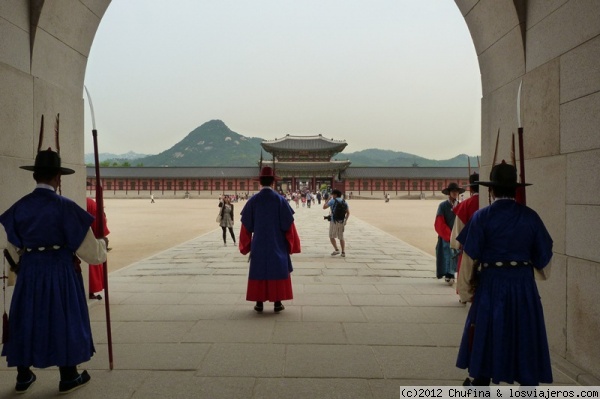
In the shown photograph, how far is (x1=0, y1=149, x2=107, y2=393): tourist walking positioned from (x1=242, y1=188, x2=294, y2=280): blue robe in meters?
2.15

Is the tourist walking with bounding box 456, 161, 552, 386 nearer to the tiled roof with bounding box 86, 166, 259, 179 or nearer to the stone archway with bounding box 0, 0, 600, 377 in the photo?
the stone archway with bounding box 0, 0, 600, 377

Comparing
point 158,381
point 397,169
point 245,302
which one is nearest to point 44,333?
point 158,381

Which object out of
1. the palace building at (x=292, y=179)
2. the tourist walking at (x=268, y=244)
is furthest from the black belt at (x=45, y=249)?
the palace building at (x=292, y=179)

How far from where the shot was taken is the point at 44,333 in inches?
116

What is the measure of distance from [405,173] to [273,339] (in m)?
58.0

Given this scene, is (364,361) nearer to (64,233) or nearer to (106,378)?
(106,378)

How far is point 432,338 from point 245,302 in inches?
92.0

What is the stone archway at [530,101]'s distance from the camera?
321 centimetres

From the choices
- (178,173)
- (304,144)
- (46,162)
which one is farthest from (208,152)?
(46,162)

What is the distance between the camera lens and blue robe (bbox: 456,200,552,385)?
271 cm

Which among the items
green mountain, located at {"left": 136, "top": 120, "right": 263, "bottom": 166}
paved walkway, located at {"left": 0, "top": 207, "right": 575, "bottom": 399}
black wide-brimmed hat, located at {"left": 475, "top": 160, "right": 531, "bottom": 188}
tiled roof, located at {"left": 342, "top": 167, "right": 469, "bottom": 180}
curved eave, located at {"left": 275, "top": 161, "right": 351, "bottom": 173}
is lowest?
paved walkway, located at {"left": 0, "top": 207, "right": 575, "bottom": 399}

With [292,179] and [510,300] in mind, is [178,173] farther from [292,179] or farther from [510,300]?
[510,300]

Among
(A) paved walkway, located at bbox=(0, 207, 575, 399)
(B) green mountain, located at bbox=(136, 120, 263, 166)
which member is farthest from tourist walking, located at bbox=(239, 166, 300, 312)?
(B) green mountain, located at bbox=(136, 120, 263, 166)

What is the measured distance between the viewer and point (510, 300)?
8.97 feet
